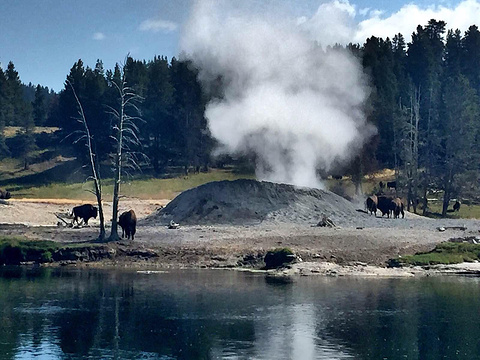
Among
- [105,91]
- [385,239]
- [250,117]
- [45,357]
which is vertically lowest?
[45,357]

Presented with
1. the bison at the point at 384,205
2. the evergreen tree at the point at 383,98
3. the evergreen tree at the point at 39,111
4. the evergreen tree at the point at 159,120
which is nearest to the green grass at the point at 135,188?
the evergreen tree at the point at 159,120

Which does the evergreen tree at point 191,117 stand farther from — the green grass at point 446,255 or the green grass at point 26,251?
the green grass at point 446,255

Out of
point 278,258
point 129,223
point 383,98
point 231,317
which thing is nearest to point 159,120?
point 383,98

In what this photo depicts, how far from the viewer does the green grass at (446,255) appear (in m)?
39.1

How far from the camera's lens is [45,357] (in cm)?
2111

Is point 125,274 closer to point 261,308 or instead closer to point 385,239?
point 261,308

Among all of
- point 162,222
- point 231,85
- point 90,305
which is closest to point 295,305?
point 90,305

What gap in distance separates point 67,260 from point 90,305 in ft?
36.8

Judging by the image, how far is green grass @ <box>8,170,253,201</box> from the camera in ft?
268

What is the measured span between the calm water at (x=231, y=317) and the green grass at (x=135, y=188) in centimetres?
4536

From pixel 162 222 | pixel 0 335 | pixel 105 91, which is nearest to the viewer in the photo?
pixel 0 335

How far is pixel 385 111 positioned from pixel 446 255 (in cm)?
5256

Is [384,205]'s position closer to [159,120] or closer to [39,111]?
[159,120]

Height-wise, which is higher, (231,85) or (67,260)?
(231,85)
